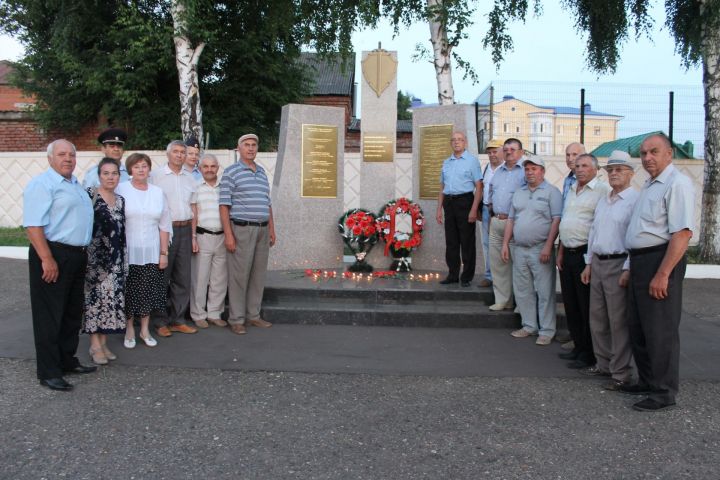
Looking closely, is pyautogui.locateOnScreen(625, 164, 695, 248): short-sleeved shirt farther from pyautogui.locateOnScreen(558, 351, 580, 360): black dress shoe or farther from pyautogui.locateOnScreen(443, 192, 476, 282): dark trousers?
pyautogui.locateOnScreen(443, 192, 476, 282): dark trousers

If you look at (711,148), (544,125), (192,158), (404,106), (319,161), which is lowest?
(192,158)

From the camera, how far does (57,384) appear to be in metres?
4.42

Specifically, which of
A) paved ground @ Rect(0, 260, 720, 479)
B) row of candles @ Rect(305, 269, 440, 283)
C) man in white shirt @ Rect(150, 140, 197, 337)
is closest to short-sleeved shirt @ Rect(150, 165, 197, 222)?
man in white shirt @ Rect(150, 140, 197, 337)

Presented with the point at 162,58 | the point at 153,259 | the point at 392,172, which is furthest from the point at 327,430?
the point at 162,58

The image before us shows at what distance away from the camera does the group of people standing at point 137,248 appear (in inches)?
173

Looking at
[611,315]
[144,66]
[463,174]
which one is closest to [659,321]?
[611,315]

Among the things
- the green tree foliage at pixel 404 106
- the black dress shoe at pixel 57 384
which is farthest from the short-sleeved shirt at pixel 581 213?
the green tree foliage at pixel 404 106

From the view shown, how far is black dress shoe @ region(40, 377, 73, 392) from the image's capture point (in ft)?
14.5

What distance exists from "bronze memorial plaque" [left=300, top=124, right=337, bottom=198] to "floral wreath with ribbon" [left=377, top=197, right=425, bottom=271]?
2.95 ft

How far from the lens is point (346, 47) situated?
1212 centimetres

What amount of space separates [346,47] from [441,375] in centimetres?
882

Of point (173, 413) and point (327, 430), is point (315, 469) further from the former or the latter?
point (173, 413)

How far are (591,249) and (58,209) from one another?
157 inches

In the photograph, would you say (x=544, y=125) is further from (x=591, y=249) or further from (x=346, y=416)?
(x=346, y=416)
